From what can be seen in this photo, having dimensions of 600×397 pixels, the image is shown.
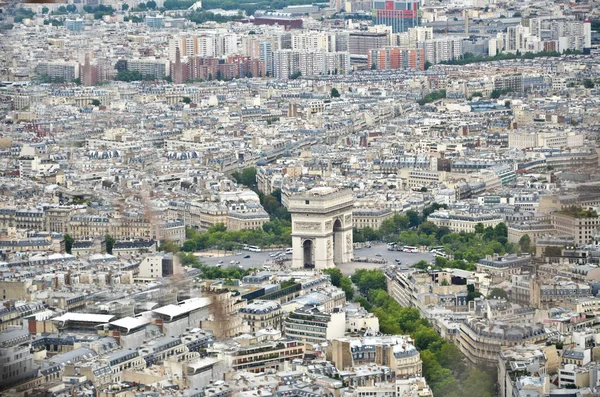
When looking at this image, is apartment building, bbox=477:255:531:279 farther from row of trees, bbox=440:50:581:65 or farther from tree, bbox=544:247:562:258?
row of trees, bbox=440:50:581:65

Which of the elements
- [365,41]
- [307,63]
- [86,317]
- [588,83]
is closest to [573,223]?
[86,317]

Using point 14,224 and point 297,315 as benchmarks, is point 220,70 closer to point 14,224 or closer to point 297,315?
point 14,224

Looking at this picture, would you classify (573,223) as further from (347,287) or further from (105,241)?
(105,241)

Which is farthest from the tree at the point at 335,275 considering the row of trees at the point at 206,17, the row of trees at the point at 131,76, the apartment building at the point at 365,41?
the row of trees at the point at 206,17

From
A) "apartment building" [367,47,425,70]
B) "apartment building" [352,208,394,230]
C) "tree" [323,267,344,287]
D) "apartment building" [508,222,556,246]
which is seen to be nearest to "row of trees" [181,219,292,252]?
"apartment building" [352,208,394,230]

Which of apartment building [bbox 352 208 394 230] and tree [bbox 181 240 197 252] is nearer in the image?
tree [bbox 181 240 197 252]

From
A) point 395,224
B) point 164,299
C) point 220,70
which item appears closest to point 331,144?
point 395,224
